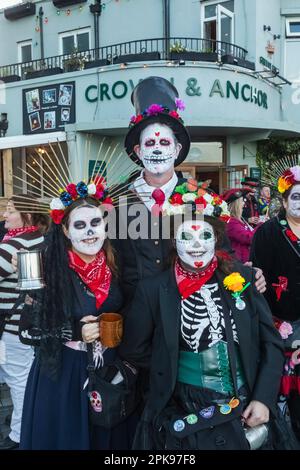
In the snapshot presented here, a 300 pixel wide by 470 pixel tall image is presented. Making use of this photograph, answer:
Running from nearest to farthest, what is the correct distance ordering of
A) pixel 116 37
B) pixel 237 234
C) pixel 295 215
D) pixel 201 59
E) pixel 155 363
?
1. pixel 155 363
2. pixel 295 215
3. pixel 237 234
4. pixel 201 59
5. pixel 116 37

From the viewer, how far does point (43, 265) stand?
2.40m

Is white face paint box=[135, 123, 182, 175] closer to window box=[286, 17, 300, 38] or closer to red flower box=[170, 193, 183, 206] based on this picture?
red flower box=[170, 193, 183, 206]

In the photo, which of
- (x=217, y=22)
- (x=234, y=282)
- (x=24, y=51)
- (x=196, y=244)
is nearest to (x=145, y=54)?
(x=217, y=22)

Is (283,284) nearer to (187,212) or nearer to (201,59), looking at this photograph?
(187,212)

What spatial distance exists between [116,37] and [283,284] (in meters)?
10.2

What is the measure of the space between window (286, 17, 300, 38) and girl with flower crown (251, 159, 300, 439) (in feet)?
34.4

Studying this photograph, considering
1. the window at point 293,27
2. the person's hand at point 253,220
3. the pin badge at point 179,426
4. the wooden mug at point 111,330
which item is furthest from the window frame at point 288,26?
the pin badge at point 179,426

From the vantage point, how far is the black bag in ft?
7.12

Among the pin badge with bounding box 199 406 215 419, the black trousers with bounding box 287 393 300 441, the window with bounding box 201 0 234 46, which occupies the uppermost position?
the window with bounding box 201 0 234 46

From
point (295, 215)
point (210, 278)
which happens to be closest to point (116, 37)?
point (295, 215)

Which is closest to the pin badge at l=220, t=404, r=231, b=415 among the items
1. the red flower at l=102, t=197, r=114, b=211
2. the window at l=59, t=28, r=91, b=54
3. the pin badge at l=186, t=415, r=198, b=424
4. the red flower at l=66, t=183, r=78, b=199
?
the pin badge at l=186, t=415, r=198, b=424
